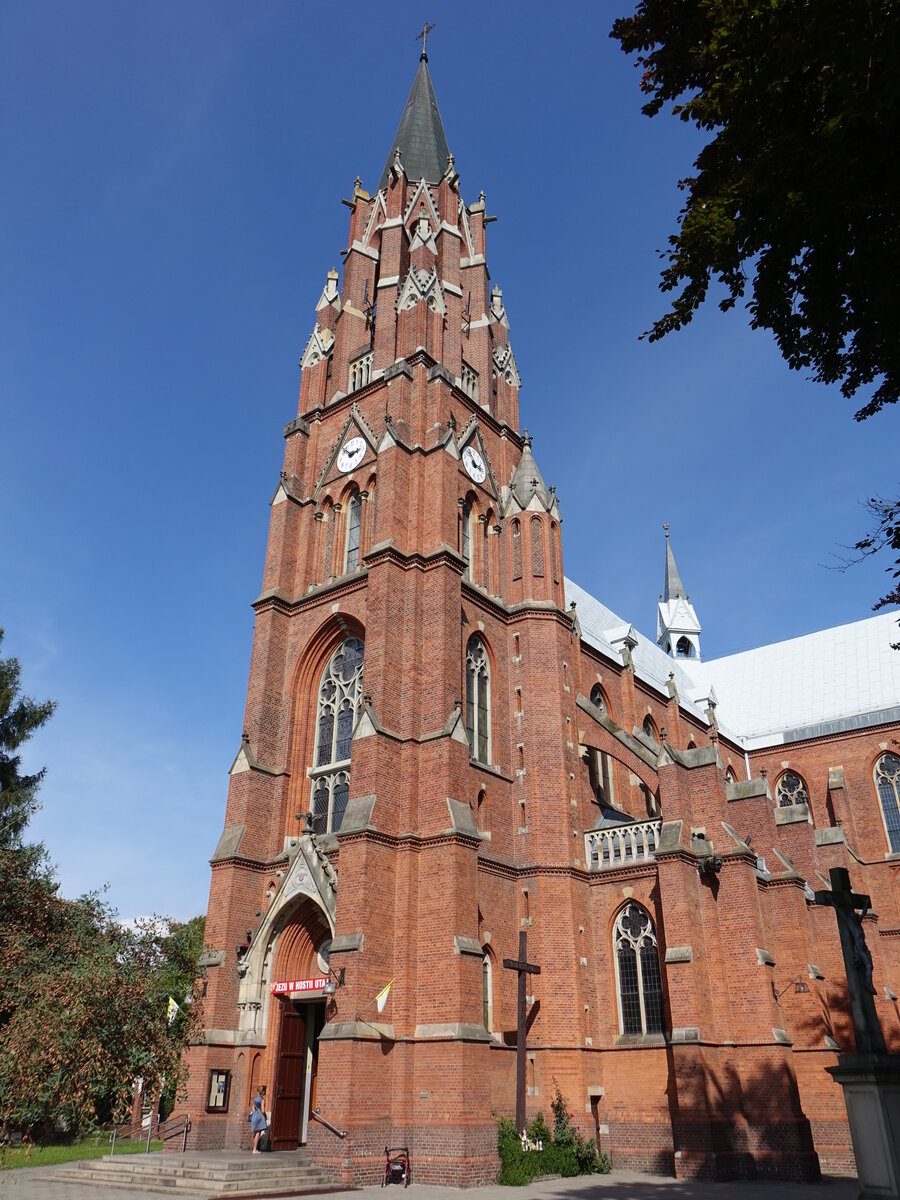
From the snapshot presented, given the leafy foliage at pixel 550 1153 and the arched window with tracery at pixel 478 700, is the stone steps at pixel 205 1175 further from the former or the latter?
the arched window with tracery at pixel 478 700

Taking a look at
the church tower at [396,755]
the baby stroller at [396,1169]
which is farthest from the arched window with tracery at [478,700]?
the baby stroller at [396,1169]

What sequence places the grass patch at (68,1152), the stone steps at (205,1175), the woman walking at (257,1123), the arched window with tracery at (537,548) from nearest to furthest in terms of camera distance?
the stone steps at (205,1175)
the woman walking at (257,1123)
the grass patch at (68,1152)
the arched window with tracery at (537,548)

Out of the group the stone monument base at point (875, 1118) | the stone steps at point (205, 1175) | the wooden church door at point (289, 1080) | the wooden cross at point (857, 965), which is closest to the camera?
the stone monument base at point (875, 1118)

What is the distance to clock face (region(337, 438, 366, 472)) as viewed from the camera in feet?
93.1

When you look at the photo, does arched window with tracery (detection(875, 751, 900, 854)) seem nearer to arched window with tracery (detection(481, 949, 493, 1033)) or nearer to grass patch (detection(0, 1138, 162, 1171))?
arched window with tracery (detection(481, 949, 493, 1033))

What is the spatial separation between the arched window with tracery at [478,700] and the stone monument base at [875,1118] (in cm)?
1320

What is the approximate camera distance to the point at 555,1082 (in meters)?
21.4

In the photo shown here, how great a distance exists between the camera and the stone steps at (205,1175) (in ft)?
52.3

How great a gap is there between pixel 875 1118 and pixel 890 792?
2953 centimetres

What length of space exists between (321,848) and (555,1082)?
7760 millimetres

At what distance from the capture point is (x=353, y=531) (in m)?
27.9

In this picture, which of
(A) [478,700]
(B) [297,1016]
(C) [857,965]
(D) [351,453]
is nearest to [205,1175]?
(B) [297,1016]

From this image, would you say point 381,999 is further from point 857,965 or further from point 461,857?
point 857,965

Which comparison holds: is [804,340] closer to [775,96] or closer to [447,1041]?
A: [775,96]
